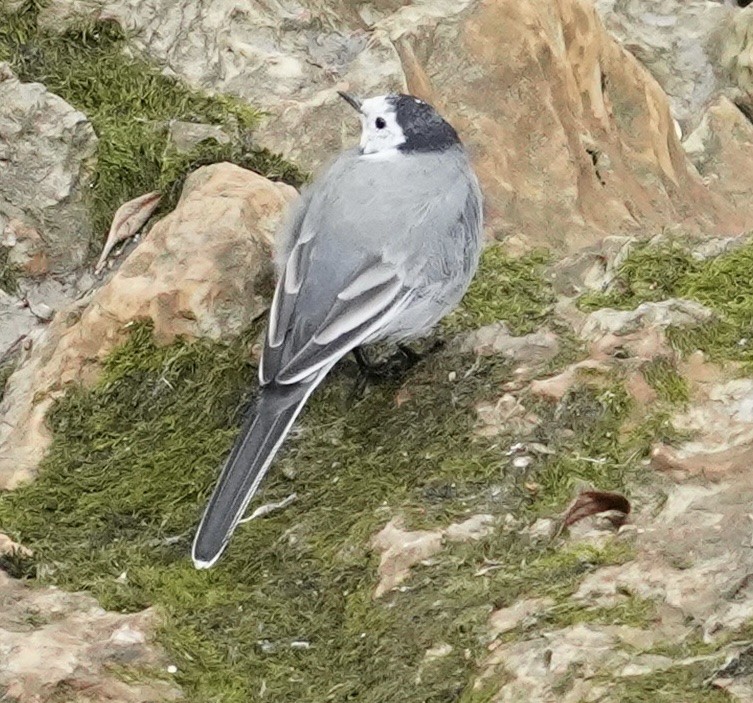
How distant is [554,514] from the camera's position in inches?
159

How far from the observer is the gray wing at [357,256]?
175 inches

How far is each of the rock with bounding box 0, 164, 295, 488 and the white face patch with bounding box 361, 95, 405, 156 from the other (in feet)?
1.67

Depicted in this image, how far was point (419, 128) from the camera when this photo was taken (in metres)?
5.22

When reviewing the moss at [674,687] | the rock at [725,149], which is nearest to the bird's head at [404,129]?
the moss at [674,687]

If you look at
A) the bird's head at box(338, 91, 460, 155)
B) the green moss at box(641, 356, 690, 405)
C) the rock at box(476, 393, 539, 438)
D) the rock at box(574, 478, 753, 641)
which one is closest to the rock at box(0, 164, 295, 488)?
the bird's head at box(338, 91, 460, 155)

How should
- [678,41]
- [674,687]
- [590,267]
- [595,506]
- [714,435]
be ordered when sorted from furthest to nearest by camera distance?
[678,41] → [590,267] → [714,435] → [595,506] → [674,687]

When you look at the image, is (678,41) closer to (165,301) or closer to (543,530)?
(165,301)

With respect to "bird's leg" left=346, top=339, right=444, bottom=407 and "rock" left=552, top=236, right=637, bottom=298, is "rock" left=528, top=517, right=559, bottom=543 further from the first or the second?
"rock" left=552, top=236, right=637, bottom=298

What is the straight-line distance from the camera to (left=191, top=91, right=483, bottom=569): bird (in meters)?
4.22

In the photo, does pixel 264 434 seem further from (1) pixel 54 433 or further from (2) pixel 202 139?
(2) pixel 202 139

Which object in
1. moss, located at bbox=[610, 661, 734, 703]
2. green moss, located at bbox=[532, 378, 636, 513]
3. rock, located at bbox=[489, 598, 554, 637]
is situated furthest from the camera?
green moss, located at bbox=[532, 378, 636, 513]

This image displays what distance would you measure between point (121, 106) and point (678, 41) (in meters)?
4.20

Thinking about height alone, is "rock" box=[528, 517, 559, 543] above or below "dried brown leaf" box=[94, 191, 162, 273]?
above

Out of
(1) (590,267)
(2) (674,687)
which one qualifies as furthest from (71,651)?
(1) (590,267)
